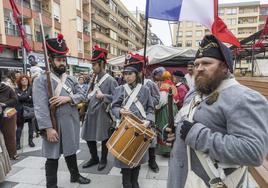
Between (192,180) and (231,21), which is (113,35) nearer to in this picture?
(231,21)

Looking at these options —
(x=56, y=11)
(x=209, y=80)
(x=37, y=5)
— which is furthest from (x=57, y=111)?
(x=56, y=11)

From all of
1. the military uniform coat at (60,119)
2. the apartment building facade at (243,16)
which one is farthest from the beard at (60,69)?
the apartment building facade at (243,16)

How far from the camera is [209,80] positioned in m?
1.61

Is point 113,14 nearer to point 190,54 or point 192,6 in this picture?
point 190,54

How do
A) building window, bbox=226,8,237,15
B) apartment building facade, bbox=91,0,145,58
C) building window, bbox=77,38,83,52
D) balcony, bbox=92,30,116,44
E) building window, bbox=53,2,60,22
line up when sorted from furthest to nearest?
building window, bbox=226,8,237,15, apartment building facade, bbox=91,0,145,58, balcony, bbox=92,30,116,44, building window, bbox=77,38,83,52, building window, bbox=53,2,60,22

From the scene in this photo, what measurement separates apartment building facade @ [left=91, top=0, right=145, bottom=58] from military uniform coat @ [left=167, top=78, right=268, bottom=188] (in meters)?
35.9

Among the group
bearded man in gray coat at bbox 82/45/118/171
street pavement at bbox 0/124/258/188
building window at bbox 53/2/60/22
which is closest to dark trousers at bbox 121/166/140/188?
street pavement at bbox 0/124/258/188

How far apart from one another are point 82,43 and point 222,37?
30523 mm

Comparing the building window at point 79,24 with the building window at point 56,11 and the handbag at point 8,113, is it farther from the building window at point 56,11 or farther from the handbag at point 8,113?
the handbag at point 8,113

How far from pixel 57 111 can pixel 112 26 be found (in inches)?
1692

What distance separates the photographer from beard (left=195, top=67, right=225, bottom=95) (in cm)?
160

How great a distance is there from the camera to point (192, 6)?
276cm

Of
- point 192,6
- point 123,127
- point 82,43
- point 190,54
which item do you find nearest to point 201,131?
point 123,127

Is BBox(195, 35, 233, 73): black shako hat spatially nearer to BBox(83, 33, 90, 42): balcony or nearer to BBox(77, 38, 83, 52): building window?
BBox(77, 38, 83, 52): building window
